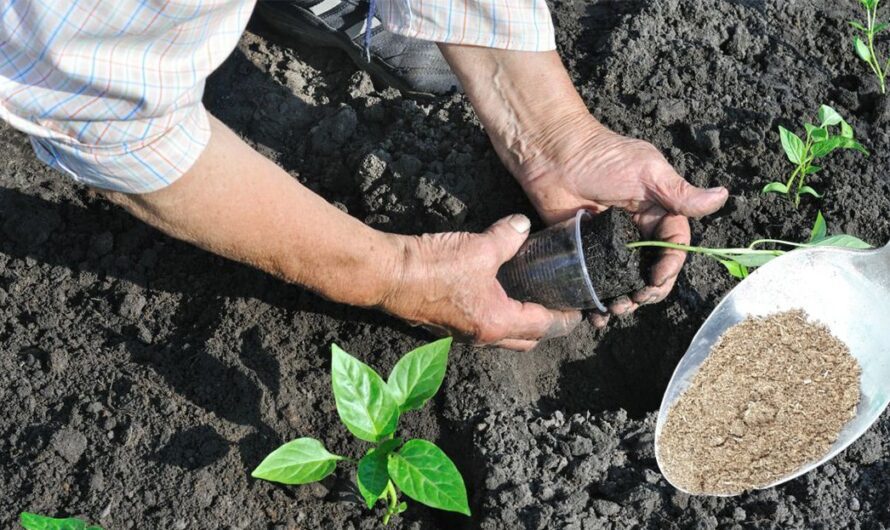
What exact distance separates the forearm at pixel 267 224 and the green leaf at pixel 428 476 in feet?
1.13

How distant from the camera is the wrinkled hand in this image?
204 cm

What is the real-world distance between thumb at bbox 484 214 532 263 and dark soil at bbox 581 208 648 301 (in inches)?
5.6

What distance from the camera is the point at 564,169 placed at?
2166mm

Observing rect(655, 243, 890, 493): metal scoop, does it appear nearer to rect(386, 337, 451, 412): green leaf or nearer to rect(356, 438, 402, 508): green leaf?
rect(386, 337, 451, 412): green leaf

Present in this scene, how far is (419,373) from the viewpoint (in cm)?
180

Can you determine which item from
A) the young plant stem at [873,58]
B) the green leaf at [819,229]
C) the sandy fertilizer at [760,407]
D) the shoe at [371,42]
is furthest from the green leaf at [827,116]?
the shoe at [371,42]

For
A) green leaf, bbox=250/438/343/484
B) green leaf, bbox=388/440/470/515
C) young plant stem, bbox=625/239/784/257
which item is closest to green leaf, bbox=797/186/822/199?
young plant stem, bbox=625/239/784/257

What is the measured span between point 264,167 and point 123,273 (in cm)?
73

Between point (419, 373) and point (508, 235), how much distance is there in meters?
0.40

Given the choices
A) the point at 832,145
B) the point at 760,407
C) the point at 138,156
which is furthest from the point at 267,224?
the point at 832,145

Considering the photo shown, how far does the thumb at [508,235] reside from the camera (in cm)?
199

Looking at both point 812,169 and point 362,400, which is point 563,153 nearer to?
point 812,169

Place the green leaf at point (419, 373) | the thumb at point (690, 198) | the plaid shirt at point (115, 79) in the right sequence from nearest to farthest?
the plaid shirt at point (115, 79)
the green leaf at point (419, 373)
the thumb at point (690, 198)

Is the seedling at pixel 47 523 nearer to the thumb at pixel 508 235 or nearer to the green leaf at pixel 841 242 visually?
the thumb at pixel 508 235
